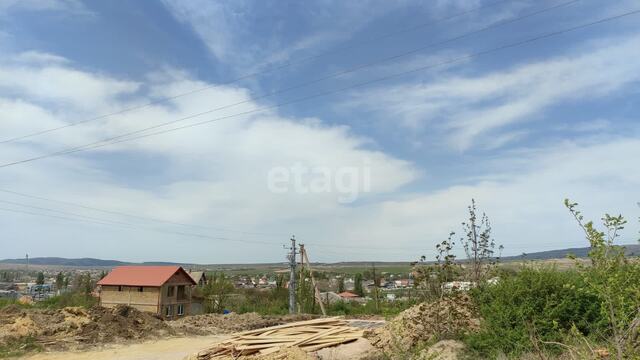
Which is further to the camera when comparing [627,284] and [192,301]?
[192,301]

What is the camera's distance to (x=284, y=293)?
35.4 m

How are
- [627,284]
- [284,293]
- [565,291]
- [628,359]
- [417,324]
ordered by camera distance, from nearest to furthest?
[628,359] < [627,284] < [565,291] < [417,324] < [284,293]

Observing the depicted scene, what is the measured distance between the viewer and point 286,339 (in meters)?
10.3

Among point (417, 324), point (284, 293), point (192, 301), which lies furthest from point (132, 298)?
point (417, 324)

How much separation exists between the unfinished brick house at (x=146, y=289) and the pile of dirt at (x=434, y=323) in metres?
28.0

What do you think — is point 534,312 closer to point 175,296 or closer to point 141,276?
point 175,296

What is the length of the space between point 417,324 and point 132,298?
30723 millimetres

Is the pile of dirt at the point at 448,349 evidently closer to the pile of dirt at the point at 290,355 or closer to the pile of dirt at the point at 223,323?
the pile of dirt at the point at 290,355

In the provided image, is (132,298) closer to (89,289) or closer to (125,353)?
(89,289)

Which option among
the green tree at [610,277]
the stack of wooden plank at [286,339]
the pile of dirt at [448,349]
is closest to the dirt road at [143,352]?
the stack of wooden plank at [286,339]

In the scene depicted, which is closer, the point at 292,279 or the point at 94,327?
the point at 94,327

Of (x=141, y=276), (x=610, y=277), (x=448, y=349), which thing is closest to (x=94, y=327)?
(x=448, y=349)

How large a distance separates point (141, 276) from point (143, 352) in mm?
22725

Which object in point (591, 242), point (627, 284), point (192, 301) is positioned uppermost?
point (591, 242)
